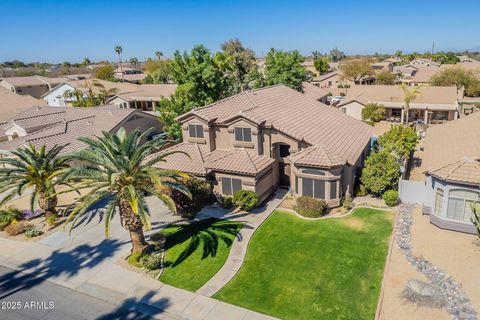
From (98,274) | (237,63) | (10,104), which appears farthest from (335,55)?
(98,274)

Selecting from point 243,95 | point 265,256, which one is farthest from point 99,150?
point 243,95

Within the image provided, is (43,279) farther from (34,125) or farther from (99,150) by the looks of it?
(34,125)

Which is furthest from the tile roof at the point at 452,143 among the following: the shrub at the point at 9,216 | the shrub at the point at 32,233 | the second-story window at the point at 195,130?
the shrub at the point at 9,216

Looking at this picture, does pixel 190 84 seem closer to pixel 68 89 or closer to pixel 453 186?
pixel 453 186

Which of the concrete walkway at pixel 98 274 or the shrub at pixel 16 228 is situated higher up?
the shrub at pixel 16 228

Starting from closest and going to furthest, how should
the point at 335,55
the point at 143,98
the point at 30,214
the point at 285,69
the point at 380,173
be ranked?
1. the point at 380,173
2. the point at 30,214
3. the point at 285,69
4. the point at 143,98
5. the point at 335,55

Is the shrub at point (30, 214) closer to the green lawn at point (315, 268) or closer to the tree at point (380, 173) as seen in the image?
the green lawn at point (315, 268)

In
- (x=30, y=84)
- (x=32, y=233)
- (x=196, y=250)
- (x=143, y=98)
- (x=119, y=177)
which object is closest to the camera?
(x=119, y=177)

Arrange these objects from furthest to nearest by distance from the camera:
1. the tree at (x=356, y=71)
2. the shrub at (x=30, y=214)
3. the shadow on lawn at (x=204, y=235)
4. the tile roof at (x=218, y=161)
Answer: the tree at (x=356, y=71) < the shrub at (x=30, y=214) < the tile roof at (x=218, y=161) < the shadow on lawn at (x=204, y=235)
